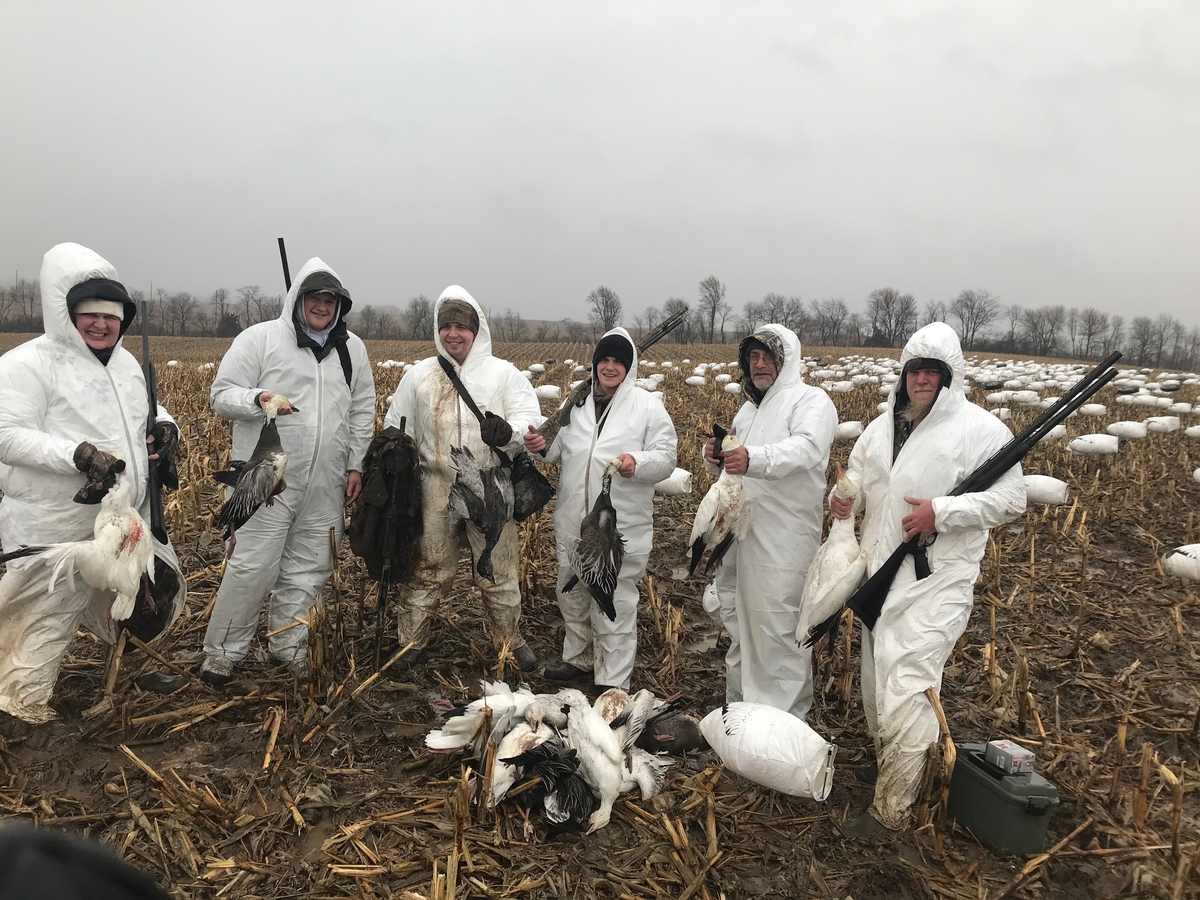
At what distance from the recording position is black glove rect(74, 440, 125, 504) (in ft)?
11.9

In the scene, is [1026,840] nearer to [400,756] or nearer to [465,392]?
[400,756]

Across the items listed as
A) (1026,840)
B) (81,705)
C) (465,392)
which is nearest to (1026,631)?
(1026,840)

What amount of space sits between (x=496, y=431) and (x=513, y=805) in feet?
6.73

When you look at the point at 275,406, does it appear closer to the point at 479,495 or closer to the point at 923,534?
the point at 479,495

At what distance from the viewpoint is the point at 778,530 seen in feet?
14.2

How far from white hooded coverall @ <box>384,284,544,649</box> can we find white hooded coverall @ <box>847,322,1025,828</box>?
2290 millimetres

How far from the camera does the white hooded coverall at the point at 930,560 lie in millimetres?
3453

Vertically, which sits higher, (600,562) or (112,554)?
(112,554)

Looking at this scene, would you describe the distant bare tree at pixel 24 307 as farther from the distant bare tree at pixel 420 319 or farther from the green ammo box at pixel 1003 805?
the green ammo box at pixel 1003 805

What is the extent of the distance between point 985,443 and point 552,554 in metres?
4.54

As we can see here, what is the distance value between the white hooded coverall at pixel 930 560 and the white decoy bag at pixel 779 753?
38cm

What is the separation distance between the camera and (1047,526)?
8602 mm

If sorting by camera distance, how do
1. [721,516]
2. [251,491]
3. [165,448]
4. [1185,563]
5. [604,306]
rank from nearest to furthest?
[251,491] < [165,448] < [721,516] < [1185,563] < [604,306]

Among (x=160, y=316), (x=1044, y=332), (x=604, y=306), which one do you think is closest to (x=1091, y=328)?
(x=1044, y=332)
